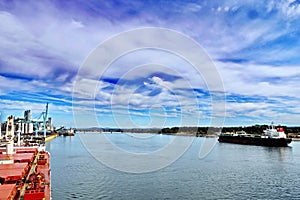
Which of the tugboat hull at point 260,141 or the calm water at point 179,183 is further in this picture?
the tugboat hull at point 260,141

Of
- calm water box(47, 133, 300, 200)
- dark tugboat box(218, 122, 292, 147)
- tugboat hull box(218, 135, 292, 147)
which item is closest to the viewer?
calm water box(47, 133, 300, 200)

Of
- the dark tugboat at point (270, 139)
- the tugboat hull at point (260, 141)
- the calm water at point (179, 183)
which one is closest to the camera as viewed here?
→ the calm water at point (179, 183)

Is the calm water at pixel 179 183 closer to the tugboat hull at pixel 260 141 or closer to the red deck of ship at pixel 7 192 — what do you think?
the red deck of ship at pixel 7 192

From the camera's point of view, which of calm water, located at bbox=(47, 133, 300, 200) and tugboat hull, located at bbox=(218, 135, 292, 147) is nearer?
calm water, located at bbox=(47, 133, 300, 200)

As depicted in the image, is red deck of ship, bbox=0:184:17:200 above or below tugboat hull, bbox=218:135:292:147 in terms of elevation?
above

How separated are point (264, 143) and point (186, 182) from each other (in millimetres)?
67246

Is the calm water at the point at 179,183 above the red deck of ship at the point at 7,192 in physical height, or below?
below

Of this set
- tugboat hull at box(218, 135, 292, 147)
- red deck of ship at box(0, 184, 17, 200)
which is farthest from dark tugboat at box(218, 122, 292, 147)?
red deck of ship at box(0, 184, 17, 200)

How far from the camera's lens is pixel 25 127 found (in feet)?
573

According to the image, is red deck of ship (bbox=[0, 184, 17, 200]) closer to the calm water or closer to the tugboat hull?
the calm water

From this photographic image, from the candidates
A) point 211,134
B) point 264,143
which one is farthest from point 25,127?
point 264,143

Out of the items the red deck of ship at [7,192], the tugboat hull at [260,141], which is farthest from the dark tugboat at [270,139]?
the red deck of ship at [7,192]

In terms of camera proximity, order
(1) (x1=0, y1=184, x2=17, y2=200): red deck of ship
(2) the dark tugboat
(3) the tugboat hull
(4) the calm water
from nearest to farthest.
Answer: (1) (x1=0, y1=184, x2=17, y2=200): red deck of ship
(4) the calm water
(3) the tugboat hull
(2) the dark tugboat

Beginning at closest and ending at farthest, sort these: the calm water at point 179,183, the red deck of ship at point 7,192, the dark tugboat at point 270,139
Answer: the red deck of ship at point 7,192, the calm water at point 179,183, the dark tugboat at point 270,139
